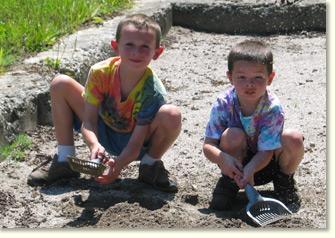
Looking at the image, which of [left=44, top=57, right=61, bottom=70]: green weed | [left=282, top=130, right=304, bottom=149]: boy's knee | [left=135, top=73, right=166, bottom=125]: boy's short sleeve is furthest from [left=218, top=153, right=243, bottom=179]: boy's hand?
[left=44, top=57, right=61, bottom=70]: green weed

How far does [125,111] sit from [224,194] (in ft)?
2.20

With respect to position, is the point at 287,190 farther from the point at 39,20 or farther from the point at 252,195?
the point at 39,20

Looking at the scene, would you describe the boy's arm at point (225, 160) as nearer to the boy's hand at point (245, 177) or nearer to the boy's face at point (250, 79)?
the boy's hand at point (245, 177)

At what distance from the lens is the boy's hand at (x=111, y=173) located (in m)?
3.86

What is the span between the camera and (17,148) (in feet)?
15.0

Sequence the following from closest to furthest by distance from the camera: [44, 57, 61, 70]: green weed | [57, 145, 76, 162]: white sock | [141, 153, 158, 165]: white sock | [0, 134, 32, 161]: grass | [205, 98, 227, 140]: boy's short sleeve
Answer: [205, 98, 227, 140]: boy's short sleeve → [141, 153, 158, 165]: white sock → [57, 145, 76, 162]: white sock → [0, 134, 32, 161]: grass → [44, 57, 61, 70]: green weed

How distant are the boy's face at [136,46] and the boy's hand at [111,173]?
51 centimetres

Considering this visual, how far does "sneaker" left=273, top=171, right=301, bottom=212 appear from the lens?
3914mm

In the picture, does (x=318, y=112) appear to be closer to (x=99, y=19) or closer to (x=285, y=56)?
(x=285, y=56)

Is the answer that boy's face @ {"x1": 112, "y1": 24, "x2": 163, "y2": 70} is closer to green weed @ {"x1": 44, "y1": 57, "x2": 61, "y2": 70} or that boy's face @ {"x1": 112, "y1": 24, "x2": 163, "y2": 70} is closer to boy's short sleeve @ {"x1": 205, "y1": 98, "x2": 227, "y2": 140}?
boy's short sleeve @ {"x1": 205, "y1": 98, "x2": 227, "y2": 140}

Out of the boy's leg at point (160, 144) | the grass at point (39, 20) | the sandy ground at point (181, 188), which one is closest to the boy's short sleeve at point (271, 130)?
the sandy ground at point (181, 188)

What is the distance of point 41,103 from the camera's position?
492 cm

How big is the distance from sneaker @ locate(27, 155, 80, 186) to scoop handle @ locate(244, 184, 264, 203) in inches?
38.7

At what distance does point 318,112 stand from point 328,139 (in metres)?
0.59
